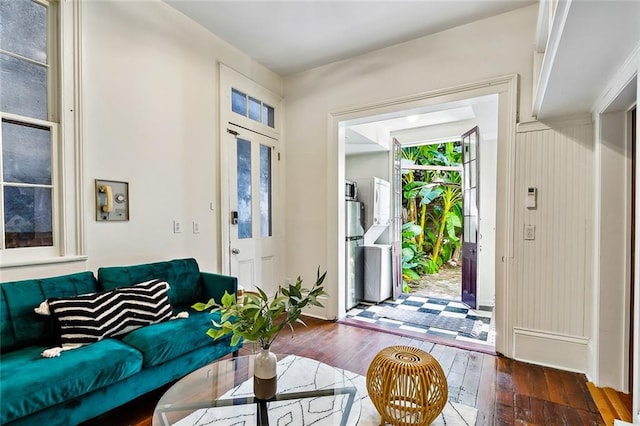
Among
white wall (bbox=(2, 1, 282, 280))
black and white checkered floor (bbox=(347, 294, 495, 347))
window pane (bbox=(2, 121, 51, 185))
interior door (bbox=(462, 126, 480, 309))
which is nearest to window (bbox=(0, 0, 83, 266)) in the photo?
window pane (bbox=(2, 121, 51, 185))

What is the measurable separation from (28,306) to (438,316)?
3.98 m

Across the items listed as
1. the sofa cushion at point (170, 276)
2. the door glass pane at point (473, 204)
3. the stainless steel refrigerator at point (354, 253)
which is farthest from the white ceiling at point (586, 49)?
the sofa cushion at point (170, 276)

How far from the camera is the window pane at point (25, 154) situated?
6.57ft

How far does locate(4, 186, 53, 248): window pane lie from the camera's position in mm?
2010

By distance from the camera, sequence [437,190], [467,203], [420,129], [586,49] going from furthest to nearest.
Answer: [437,190], [420,129], [467,203], [586,49]

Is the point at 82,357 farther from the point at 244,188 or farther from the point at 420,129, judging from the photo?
the point at 420,129

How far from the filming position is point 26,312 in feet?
6.13

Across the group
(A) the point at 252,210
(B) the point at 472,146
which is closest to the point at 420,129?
(B) the point at 472,146

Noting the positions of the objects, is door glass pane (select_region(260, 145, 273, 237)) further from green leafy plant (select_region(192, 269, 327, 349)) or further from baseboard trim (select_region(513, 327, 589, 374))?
baseboard trim (select_region(513, 327, 589, 374))

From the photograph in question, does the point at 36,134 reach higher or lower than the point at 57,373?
higher

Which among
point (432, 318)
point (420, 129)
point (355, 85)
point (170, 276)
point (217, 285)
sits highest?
point (355, 85)

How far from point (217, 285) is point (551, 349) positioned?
286 centimetres

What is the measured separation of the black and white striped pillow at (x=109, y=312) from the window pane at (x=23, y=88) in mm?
1273

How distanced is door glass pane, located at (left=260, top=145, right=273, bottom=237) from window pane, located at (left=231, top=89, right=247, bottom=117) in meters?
0.48
